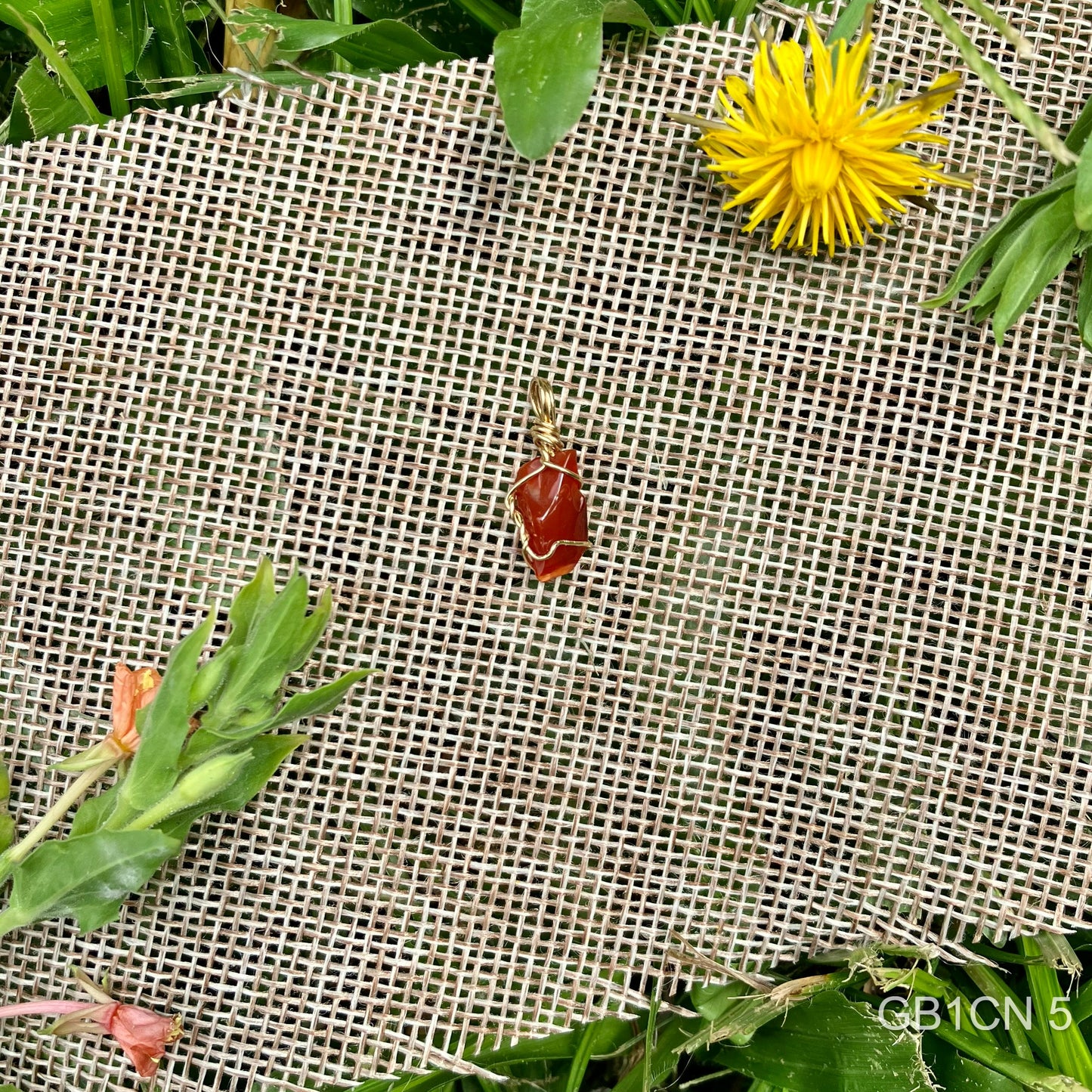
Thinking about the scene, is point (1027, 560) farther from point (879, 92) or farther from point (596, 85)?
point (596, 85)

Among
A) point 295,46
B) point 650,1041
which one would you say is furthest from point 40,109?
point 650,1041

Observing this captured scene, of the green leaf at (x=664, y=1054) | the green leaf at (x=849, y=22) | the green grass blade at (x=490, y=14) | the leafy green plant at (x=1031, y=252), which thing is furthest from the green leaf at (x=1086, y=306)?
the green leaf at (x=664, y=1054)

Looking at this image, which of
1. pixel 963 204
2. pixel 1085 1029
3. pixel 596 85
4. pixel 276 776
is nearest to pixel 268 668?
pixel 276 776

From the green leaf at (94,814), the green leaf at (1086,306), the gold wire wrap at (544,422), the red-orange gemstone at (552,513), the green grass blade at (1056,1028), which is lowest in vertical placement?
the green grass blade at (1056,1028)

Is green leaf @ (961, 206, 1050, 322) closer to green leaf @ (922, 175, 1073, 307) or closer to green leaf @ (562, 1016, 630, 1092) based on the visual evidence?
green leaf @ (922, 175, 1073, 307)

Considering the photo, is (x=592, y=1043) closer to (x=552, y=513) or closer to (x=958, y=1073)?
(x=958, y=1073)

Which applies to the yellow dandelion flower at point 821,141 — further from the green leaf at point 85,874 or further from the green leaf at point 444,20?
the green leaf at point 85,874

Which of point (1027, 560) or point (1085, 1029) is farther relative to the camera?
point (1085, 1029)
